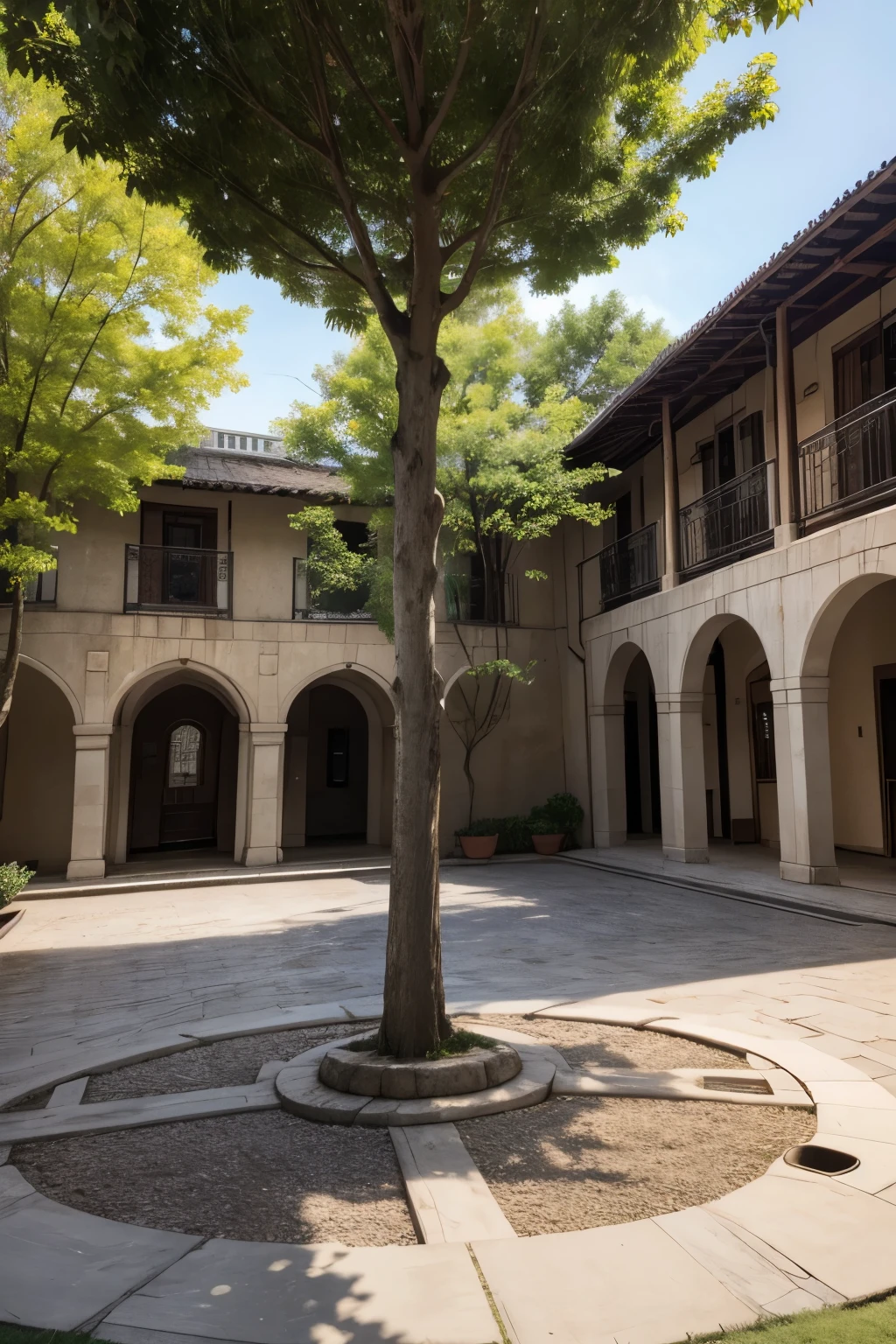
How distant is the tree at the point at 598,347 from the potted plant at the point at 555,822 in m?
13.5

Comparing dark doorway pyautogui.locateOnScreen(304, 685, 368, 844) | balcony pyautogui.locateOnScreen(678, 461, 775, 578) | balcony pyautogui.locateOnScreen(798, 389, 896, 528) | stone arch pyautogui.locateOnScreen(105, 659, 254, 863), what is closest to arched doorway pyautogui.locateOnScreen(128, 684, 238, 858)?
stone arch pyautogui.locateOnScreen(105, 659, 254, 863)

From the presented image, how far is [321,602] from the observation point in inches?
653

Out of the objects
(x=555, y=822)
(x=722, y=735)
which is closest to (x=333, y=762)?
(x=555, y=822)

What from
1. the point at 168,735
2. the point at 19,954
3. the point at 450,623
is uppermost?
the point at 450,623

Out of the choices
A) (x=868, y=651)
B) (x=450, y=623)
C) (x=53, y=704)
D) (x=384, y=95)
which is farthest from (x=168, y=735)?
(x=384, y=95)

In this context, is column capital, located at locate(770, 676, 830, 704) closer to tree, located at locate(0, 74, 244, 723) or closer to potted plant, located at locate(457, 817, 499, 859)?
potted plant, located at locate(457, 817, 499, 859)

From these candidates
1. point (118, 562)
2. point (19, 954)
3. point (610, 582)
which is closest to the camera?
point (19, 954)

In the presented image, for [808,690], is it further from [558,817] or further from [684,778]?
[558,817]

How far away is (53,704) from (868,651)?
12.8 m

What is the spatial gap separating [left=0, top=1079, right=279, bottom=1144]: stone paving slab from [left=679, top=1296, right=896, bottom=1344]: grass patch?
241cm

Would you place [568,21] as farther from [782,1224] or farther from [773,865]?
[773,865]

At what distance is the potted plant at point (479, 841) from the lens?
53.0ft

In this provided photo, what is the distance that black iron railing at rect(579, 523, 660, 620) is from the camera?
15070 millimetres

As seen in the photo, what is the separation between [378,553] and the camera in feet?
50.0
